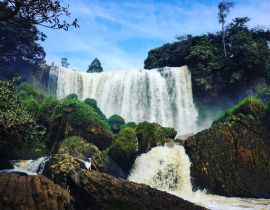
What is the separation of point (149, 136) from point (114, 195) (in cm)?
1150

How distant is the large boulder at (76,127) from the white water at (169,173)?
554 cm

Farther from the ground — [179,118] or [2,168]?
[179,118]

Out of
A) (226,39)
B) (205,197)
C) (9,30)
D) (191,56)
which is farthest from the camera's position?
(226,39)

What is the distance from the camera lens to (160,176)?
64.4 feet

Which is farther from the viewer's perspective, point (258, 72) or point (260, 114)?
point (258, 72)

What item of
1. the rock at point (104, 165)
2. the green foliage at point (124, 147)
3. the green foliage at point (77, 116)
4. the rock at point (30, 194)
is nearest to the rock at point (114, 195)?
the rock at point (30, 194)

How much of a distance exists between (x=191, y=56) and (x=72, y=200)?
36.4 metres

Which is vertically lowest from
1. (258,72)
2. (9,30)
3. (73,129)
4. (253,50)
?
(73,129)

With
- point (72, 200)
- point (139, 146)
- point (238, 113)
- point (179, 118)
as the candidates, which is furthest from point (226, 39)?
point (72, 200)

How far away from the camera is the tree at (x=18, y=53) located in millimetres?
41344

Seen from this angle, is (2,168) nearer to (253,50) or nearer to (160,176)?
(160,176)

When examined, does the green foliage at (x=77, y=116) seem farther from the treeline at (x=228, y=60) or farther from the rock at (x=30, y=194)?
the treeline at (x=228, y=60)

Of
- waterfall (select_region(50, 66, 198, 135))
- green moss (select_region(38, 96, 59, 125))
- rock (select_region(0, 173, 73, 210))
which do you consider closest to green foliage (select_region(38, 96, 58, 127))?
green moss (select_region(38, 96, 59, 125))

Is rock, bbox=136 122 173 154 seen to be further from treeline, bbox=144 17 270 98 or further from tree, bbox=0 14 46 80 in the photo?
tree, bbox=0 14 46 80
